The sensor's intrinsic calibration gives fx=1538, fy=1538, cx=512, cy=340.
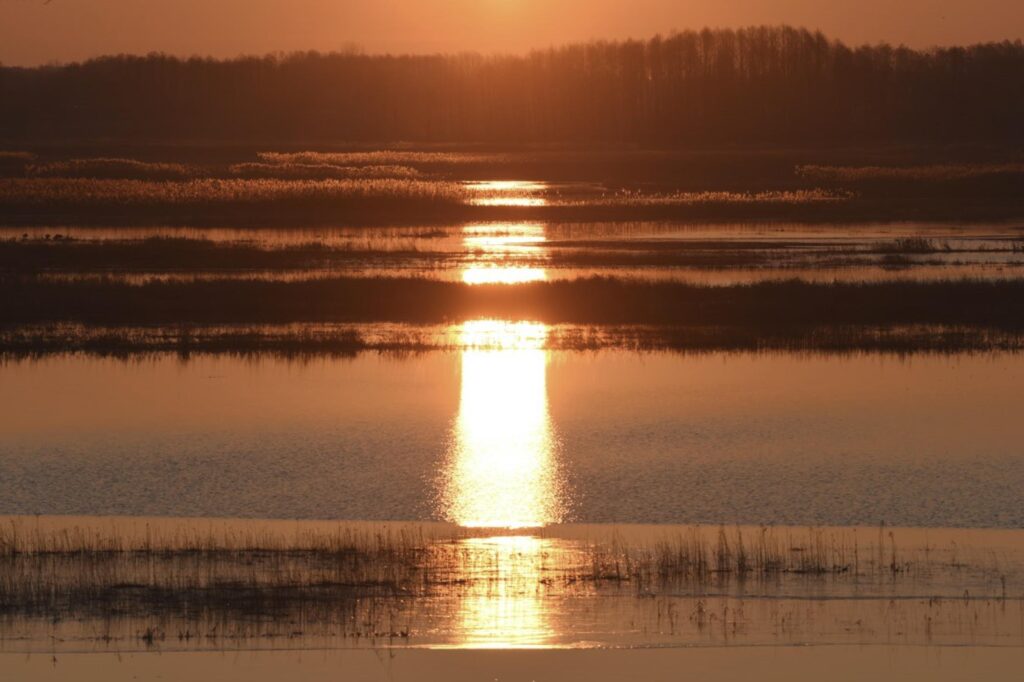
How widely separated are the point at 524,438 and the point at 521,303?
38.6ft

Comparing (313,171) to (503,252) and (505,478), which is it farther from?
(505,478)

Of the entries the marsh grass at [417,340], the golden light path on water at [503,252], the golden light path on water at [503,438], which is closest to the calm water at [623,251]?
the golden light path on water at [503,252]

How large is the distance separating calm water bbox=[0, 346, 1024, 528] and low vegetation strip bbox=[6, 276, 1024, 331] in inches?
146

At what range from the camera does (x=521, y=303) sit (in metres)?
28.9

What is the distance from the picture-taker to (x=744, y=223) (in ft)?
167

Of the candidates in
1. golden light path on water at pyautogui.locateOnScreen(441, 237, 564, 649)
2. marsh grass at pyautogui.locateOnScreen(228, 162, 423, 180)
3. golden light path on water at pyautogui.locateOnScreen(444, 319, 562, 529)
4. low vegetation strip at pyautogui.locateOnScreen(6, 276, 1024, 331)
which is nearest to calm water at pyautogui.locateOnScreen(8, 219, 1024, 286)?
low vegetation strip at pyautogui.locateOnScreen(6, 276, 1024, 331)

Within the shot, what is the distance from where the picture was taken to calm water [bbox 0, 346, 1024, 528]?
13.6 m

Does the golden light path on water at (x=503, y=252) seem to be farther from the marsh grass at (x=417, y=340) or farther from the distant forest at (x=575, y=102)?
the distant forest at (x=575, y=102)

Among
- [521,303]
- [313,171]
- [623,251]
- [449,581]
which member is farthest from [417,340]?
[313,171]

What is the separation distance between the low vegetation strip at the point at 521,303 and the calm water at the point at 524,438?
3718mm

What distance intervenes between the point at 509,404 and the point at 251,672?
406 inches

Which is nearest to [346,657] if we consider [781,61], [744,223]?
[744,223]

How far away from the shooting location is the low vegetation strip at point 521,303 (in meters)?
26.7

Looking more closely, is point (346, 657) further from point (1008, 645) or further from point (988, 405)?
point (988, 405)
